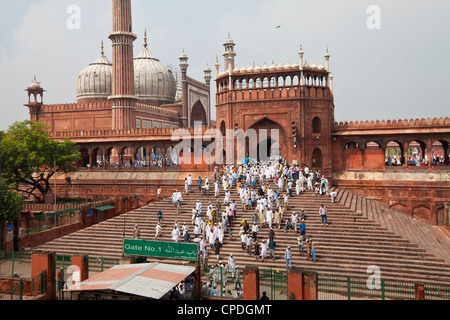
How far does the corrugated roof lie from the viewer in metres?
9.66

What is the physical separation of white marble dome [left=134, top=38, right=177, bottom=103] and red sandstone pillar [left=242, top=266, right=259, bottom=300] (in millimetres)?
34264

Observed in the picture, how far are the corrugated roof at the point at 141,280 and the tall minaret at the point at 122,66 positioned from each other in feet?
77.1

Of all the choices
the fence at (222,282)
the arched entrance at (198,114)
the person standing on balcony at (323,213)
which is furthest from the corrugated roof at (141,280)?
the arched entrance at (198,114)

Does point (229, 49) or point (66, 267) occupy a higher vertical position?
point (229, 49)

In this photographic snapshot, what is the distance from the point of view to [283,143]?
85.1 feet

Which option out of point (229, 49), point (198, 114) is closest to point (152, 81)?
point (198, 114)

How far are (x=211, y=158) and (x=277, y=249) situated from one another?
41.0 feet

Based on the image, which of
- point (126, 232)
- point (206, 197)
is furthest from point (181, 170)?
point (126, 232)

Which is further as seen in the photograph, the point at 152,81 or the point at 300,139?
the point at 152,81

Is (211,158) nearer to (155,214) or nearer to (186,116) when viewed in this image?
(155,214)

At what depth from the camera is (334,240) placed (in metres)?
16.5

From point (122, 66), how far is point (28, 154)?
11.9 meters

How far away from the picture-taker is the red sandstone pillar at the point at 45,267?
13266mm

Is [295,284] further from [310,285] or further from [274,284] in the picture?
[274,284]
